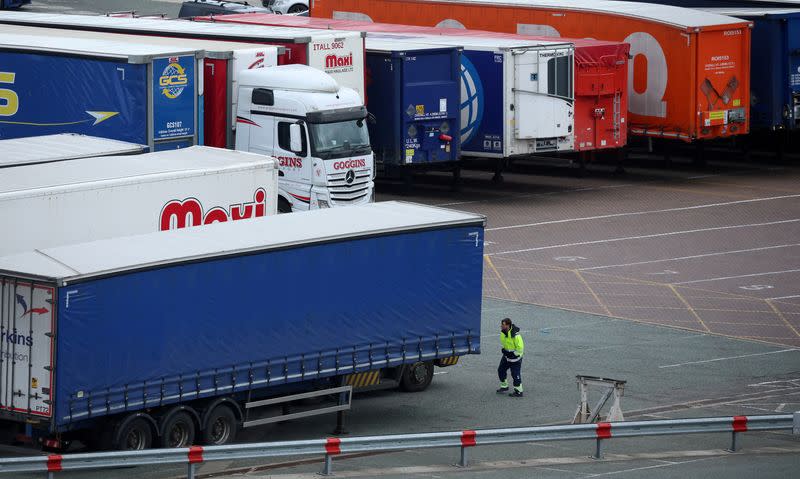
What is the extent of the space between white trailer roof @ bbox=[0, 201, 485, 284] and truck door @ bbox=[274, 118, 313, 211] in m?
10.8

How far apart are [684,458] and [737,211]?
2100cm

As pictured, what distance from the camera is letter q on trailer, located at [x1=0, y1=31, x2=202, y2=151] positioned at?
3353cm

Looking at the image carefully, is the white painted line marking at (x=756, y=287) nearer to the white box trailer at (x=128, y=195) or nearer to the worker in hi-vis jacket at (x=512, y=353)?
the worker in hi-vis jacket at (x=512, y=353)

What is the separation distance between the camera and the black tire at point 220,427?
2142cm

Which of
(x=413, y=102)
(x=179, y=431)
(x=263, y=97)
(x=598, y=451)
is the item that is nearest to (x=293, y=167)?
(x=263, y=97)

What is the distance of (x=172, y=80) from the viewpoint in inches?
1337

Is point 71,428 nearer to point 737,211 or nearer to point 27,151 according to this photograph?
point 27,151

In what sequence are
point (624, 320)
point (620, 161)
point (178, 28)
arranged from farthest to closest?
point (620, 161)
point (178, 28)
point (624, 320)

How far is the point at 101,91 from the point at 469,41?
13.5 m

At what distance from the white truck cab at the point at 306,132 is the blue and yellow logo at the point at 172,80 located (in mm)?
2317

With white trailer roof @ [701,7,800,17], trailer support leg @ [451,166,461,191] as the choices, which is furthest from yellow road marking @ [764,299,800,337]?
white trailer roof @ [701,7,800,17]

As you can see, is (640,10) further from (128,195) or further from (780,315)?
(128,195)

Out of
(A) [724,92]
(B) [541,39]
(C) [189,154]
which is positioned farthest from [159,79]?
(A) [724,92]

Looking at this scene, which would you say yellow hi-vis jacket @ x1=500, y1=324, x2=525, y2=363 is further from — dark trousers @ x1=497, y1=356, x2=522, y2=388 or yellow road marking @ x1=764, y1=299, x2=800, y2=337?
yellow road marking @ x1=764, y1=299, x2=800, y2=337
